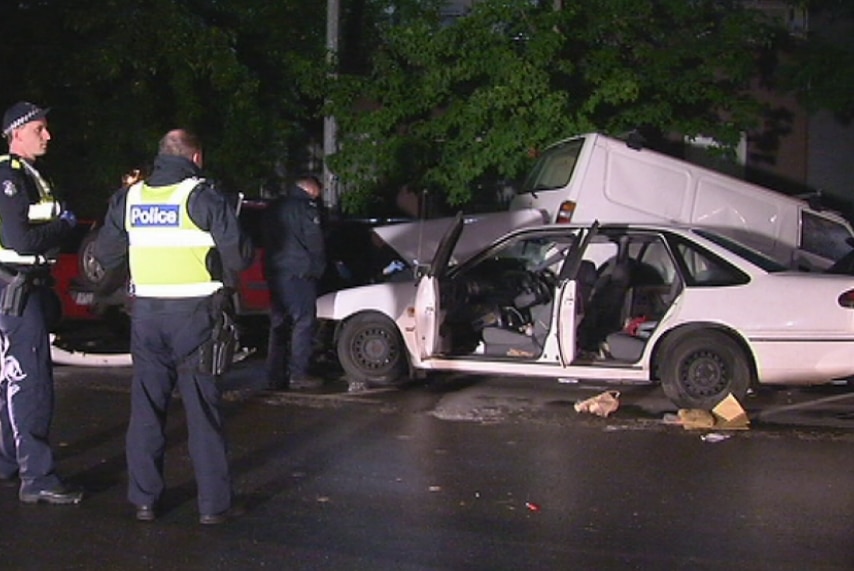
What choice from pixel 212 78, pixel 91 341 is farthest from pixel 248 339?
pixel 212 78

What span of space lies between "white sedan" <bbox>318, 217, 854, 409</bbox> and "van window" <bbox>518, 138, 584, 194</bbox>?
66.4 inches

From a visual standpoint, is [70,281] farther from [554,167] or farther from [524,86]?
[524,86]

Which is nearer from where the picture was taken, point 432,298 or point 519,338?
point 432,298

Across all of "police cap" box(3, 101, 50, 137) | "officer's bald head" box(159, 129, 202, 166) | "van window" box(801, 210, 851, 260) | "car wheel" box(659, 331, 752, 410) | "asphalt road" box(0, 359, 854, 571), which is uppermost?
"police cap" box(3, 101, 50, 137)

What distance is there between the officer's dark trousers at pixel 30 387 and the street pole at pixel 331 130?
31.6ft

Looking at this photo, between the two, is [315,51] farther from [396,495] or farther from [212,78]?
[396,495]

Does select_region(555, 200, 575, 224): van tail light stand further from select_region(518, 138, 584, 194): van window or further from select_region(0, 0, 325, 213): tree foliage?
select_region(0, 0, 325, 213): tree foliage

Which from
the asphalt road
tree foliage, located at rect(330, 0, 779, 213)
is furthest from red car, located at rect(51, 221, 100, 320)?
tree foliage, located at rect(330, 0, 779, 213)

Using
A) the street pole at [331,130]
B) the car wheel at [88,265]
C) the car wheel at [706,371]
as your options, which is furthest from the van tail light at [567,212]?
the street pole at [331,130]

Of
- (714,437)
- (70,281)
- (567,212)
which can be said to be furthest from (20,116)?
(567,212)

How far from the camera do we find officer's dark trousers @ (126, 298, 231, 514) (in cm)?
660

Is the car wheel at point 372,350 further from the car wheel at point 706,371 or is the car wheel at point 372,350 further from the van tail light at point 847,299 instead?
the van tail light at point 847,299

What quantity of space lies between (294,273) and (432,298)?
122cm

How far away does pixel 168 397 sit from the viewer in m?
6.79
